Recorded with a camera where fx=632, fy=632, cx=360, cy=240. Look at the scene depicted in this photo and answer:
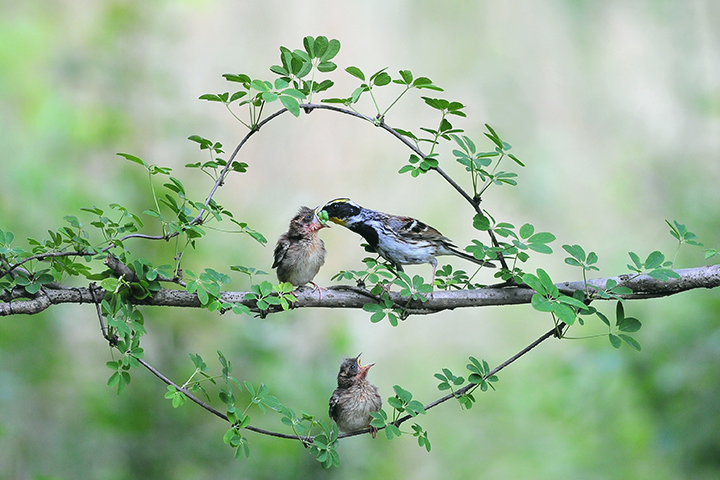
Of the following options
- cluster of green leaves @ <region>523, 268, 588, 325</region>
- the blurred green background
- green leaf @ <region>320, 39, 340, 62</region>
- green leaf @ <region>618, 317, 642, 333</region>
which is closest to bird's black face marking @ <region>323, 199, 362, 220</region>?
green leaf @ <region>320, 39, 340, 62</region>

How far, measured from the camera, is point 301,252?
230cm

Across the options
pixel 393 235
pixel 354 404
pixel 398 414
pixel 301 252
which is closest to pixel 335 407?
pixel 354 404

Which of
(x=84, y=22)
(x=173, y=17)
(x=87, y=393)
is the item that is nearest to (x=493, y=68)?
A: (x=173, y=17)

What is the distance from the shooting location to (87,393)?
341cm

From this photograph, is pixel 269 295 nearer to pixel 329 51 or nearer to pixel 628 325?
pixel 329 51

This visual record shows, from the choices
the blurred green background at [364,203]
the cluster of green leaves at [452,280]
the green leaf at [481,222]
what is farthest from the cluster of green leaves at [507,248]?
the blurred green background at [364,203]

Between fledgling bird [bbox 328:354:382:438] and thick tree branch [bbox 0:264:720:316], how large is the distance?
62 centimetres

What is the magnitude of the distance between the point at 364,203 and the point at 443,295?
2802 mm

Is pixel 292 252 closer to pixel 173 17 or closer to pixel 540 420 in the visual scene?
pixel 173 17

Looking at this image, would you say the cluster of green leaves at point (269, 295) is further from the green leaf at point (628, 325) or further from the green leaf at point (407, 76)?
the green leaf at point (628, 325)

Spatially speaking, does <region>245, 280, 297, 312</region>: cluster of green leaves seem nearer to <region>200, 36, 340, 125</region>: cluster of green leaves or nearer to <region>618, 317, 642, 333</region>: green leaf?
<region>200, 36, 340, 125</region>: cluster of green leaves

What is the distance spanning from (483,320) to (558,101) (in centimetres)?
179

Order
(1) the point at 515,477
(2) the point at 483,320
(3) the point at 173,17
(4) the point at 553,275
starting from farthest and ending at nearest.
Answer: (2) the point at 483,320 < (4) the point at 553,275 < (1) the point at 515,477 < (3) the point at 173,17

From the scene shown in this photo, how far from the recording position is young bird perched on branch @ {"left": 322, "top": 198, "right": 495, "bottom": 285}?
1.91m
